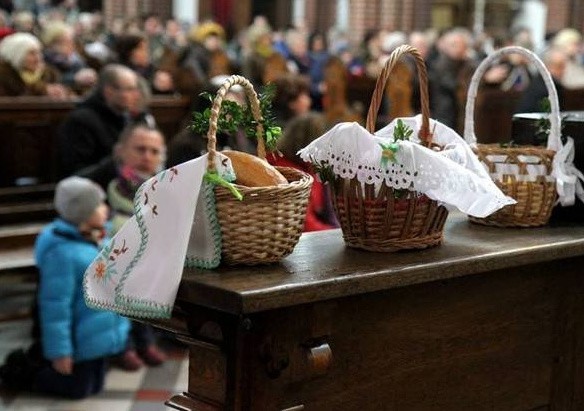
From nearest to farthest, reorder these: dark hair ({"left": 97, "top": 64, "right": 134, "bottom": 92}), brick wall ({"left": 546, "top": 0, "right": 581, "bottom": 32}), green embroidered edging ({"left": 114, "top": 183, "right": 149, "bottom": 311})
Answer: green embroidered edging ({"left": 114, "top": 183, "right": 149, "bottom": 311})
dark hair ({"left": 97, "top": 64, "right": 134, "bottom": 92})
brick wall ({"left": 546, "top": 0, "right": 581, "bottom": 32})

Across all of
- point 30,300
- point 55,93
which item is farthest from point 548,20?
point 30,300

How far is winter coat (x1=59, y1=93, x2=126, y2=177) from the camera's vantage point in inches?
254

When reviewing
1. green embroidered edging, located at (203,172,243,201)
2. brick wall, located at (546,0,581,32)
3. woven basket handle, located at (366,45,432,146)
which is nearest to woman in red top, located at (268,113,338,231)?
woven basket handle, located at (366,45,432,146)

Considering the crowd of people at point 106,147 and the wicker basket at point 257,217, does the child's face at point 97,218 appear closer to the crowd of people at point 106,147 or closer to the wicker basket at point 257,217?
the crowd of people at point 106,147

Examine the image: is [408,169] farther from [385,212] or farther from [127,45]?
[127,45]

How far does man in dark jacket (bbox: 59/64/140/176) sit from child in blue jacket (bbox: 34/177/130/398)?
142 cm

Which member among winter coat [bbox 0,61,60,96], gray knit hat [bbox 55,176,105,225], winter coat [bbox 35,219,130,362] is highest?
winter coat [bbox 0,61,60,96]

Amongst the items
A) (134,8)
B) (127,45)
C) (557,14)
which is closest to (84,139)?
(127,45)

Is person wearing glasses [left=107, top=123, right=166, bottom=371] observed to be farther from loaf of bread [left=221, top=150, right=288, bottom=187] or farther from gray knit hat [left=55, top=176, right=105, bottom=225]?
loaf of bread [left=221, top=150, right=288, bottom=187]

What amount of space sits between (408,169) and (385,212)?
11 cm

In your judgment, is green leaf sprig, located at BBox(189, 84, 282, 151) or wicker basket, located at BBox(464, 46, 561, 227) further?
wicker basket, located at BBox(464, 46, 561, 227)

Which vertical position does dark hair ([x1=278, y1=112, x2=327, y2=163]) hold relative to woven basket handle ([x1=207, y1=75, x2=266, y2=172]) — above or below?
below

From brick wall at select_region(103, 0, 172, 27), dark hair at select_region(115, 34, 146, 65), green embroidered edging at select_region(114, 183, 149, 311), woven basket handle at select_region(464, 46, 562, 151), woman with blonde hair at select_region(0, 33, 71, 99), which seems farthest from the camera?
brick wall at select_region(103, 0, 172, 27)

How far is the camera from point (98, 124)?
6.48m
